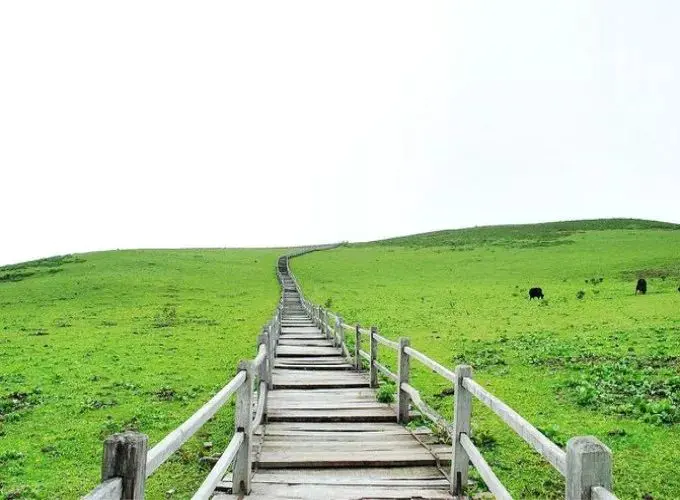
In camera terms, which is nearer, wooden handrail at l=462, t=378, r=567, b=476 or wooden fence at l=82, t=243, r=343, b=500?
wooden fence at l=82, t=243, r=343, b=500

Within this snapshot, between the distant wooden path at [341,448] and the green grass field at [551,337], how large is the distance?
1684mm

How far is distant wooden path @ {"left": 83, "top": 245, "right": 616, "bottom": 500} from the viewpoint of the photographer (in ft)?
11.3

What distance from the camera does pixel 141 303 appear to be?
4016cm

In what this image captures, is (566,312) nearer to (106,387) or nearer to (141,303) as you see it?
(106,387)

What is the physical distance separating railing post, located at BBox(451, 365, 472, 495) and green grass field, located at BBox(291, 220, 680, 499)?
195 centimetres

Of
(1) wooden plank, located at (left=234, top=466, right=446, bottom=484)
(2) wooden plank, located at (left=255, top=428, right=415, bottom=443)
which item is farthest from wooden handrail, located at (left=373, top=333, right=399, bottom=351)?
(1) wooden plank, located at (left=234, top=466, right=446, bottom=484)

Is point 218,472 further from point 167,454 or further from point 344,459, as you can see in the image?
point 344,459

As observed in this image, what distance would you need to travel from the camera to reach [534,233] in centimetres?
9331

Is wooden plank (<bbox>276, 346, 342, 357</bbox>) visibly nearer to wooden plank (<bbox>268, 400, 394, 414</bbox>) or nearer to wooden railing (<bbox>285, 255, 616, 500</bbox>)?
wooden railing (<bbox>285, 255, 616, 500</bbox>)

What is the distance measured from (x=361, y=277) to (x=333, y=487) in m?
49.7

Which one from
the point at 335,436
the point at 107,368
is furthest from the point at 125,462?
the point at 107,368

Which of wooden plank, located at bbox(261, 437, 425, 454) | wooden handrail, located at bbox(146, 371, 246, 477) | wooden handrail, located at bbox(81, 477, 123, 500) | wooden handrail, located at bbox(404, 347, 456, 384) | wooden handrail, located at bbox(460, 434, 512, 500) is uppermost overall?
wooden handrail, located at bbox(81, 477, 123, 500)

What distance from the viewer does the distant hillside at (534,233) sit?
8306 centimetres

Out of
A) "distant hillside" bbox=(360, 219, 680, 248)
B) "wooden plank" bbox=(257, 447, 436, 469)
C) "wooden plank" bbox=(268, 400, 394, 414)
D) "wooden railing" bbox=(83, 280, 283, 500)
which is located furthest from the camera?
"distant hillside" bbox=(360, 219, 680, 248)
